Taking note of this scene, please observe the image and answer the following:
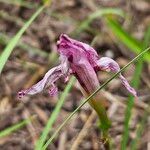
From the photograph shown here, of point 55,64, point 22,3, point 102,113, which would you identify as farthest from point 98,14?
point 102,113

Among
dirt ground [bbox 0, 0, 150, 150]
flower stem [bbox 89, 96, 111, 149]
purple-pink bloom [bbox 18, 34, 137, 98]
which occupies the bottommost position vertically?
flower stem [bbox 89, 96, 111, 149]

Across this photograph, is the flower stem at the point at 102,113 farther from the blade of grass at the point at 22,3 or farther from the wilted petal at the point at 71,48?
the blade of grass at the point at 22,3

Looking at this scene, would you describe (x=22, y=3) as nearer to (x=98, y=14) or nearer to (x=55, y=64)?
(x=55, y=64)

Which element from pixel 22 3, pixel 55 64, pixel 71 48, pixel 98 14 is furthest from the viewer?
pixel 22 3

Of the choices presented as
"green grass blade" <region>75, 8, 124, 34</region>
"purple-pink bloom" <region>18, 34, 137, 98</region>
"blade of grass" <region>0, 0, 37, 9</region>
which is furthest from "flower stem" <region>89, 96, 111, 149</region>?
"blade of grass" <region>0, 0, 37, 9</region>

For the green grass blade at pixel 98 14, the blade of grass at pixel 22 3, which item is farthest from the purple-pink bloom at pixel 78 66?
the blade of grass at pixel 22 3

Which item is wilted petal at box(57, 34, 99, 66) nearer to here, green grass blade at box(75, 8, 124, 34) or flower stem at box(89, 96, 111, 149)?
flower stem at box(89, 96, 111, 149)
